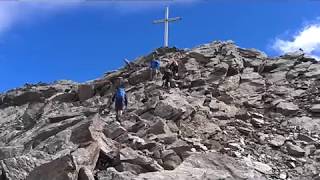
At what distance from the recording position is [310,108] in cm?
2522

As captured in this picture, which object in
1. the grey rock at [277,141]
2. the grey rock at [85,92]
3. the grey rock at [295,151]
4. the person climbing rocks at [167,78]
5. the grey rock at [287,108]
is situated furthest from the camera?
the grey rock at [85,92]

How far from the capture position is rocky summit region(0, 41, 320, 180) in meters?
17.9

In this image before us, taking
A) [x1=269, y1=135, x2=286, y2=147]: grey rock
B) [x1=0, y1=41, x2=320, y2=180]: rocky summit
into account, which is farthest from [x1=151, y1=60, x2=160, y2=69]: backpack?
[x1=269, y1=135, x2=286, y2=147]: grey rock

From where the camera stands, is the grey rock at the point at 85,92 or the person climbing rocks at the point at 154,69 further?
the grey rock at the point at 85,92

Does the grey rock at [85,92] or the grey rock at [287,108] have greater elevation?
the grey rock at [85,92]

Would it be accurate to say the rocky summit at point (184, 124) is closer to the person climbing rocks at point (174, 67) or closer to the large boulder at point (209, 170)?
the large boulder at point (209, 170)

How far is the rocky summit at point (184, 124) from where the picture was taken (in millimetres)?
17906

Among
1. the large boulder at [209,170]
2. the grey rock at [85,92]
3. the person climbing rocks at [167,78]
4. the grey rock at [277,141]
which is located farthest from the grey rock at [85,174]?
the grey rock at [85,92]

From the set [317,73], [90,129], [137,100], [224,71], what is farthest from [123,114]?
[317,73]

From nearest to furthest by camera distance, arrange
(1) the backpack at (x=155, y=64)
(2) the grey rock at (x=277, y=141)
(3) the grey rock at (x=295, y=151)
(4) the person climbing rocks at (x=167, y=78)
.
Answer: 1. (3) the grey rock at (x=295, y=151)
2. (2) the grey rock at (x=277, y=141)
3. (4) the person climbing rocks at (x=167, y=78)
4. (1) the backpack at (x=155, y=64)

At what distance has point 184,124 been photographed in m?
23.0

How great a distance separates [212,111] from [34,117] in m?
13.3

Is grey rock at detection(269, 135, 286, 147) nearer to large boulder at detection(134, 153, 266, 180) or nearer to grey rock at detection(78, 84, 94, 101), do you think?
large boulder at detection(134, 153, 266, 180)

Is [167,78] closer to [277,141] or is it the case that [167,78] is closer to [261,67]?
[261,67]
